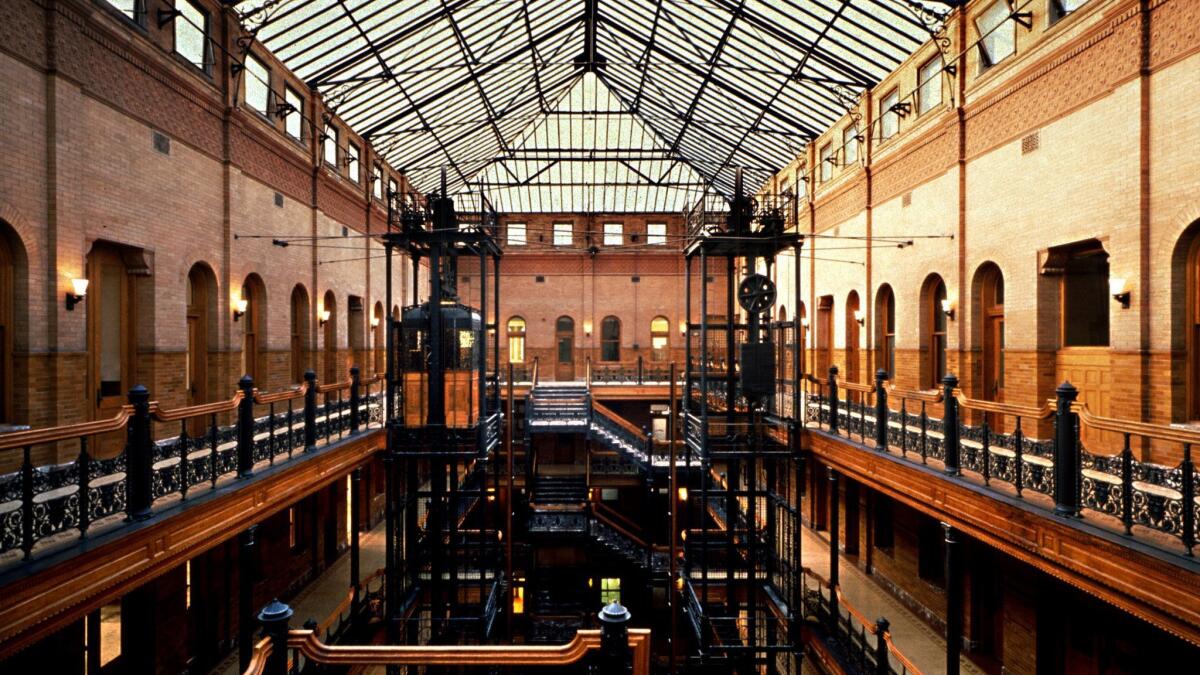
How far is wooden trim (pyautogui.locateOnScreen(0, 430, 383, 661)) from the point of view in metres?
4.95

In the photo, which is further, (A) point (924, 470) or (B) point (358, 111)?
(B) point (358, 111)

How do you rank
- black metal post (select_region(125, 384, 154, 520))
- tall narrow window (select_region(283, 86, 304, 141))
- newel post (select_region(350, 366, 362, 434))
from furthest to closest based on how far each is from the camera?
tall narrow window (select_region(283, 86, 304, 141)) → newel post (select_region(350, 366, 362, 434)) → black metal post (select_region(125, 384, 154, 520))

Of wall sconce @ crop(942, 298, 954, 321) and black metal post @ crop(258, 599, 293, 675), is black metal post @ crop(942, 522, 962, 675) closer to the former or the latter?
wall sconce @ crop(942, 298, 954, 321)

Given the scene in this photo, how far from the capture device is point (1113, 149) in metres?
8.95

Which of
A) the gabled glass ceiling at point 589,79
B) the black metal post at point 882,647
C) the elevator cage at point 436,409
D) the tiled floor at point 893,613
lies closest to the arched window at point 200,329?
the elevator cage at point 436,409

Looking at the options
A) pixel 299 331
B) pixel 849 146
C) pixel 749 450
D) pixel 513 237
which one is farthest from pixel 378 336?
pixel 849 146

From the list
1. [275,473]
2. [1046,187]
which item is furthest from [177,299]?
[1046,187]

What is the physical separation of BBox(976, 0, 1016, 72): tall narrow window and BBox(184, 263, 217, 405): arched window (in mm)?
14030

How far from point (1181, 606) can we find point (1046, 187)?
7.05 metres

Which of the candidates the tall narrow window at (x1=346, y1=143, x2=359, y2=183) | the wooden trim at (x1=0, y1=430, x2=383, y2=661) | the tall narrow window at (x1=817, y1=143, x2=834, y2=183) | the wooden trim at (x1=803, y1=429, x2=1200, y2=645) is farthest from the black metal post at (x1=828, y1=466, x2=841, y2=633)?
the tall narrow window at (x1=346, y1=143, x2=359, y2=183)

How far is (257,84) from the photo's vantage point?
13.6 m

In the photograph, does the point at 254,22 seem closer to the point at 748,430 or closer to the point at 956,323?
the point at 748,430

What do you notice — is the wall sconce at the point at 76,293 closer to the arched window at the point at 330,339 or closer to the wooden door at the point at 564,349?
the arched window at the point at 330,339

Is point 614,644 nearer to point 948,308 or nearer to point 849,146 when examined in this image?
point 948,308
